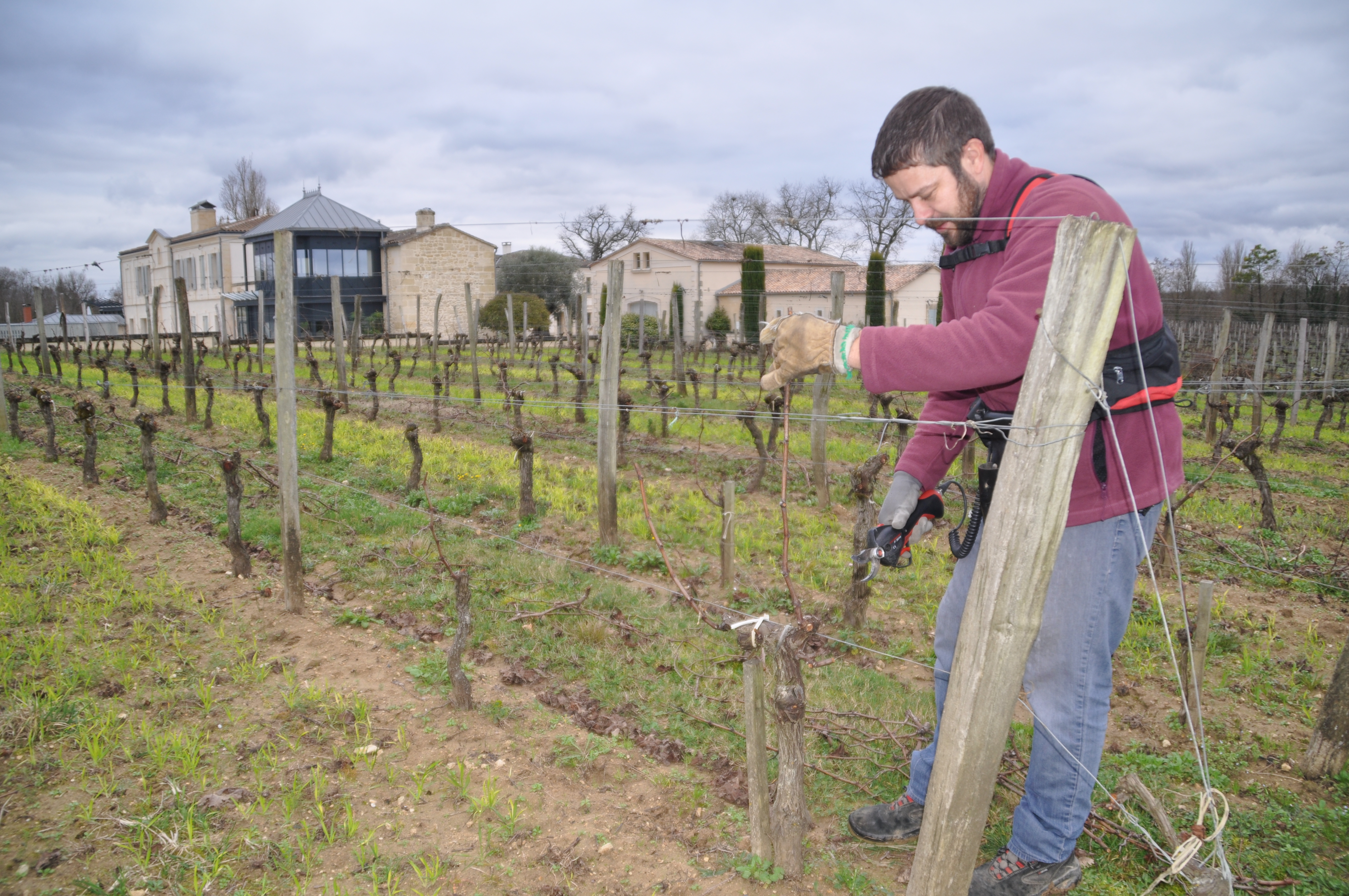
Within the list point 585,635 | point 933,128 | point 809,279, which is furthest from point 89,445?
point 809,279

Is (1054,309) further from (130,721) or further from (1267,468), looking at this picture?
(1267,468)

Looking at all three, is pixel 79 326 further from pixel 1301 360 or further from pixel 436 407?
pixel 1301 360

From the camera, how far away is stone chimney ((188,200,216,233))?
4225cm

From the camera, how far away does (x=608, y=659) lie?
4.24 meters

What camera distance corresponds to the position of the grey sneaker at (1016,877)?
230cm

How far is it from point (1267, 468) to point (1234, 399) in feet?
22.9

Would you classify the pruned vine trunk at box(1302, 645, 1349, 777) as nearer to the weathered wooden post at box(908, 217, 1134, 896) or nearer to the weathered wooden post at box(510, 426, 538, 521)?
the weathered wooden post at box(908, 217, 1134, 896)

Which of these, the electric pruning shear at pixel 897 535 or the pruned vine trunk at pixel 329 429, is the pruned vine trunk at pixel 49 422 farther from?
the electric pruning shear at pixel 897 535

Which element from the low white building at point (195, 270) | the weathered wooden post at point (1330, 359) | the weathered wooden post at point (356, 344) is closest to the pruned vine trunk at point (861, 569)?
the weathered wooden post at point (1330, 359)

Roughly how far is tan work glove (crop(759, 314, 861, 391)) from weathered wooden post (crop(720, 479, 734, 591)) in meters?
3.03

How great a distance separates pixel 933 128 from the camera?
1.96 meters

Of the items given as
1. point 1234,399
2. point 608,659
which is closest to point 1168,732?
point 608,659

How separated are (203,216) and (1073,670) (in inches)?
1972

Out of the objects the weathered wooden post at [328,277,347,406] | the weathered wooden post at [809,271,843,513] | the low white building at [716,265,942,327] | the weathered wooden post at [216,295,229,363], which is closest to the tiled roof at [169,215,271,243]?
the weathered wooden post at [216,295,229,363]
